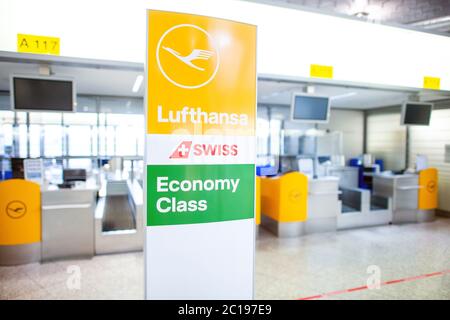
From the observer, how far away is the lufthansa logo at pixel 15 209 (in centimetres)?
405

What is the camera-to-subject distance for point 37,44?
2904 millimetres

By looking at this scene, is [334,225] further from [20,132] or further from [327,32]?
[20,132]

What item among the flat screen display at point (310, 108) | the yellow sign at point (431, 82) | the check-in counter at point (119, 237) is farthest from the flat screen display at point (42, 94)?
the yellow sign at point (431, 82)

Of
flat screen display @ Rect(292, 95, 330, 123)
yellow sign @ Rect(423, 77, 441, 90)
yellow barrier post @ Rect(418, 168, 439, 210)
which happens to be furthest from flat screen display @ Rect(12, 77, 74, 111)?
yellow barrier post @ Rect(418, 168, 439, 210)

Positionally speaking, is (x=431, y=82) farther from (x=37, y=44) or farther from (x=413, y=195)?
(x=37, y=44)

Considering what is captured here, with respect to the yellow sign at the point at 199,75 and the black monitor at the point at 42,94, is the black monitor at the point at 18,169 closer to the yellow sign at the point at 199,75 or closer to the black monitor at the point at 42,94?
the black monitor at the point at 42,94

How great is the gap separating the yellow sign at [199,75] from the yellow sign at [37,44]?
2064 mm

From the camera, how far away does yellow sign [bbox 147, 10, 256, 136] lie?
1.44m

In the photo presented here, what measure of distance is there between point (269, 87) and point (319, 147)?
4.65 m

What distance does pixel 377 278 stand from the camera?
12.2 ft

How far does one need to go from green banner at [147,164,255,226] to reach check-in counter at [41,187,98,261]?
3.29 metres

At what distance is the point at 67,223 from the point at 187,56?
3.71 metres

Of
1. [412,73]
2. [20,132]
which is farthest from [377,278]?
[20,132]

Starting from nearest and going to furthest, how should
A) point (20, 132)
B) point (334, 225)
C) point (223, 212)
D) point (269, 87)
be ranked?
point (223, 212), point (334, 225), point (269, 87), point (20, 132)
